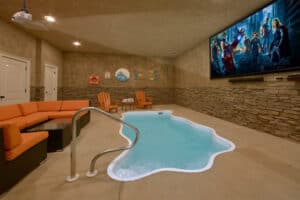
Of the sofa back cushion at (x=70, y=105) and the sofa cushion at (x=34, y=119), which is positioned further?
the sofa back cushion at (x=70, y=105)

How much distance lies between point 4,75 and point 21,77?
23.7 inches

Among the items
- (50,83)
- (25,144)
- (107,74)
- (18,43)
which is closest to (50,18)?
(18,43)

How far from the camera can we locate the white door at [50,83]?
6023 millimetres

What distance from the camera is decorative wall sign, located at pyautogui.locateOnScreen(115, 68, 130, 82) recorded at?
8086 millimetres

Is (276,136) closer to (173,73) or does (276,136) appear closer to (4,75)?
(173,73)

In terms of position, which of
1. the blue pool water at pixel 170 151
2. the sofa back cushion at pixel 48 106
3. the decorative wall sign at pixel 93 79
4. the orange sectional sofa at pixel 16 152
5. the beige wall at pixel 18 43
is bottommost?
the blue pool water at pixel 170 151

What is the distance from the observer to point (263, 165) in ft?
6.62

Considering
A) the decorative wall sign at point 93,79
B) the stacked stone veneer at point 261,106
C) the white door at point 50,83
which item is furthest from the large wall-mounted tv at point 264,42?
the white door at point 50,83

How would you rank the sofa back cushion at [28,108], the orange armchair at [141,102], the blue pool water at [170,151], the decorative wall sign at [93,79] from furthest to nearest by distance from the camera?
the decorative wall sign at [93,79], the orange armchair at [141,102], the sofa back cushion at [28,108], the blue pool water at [170,151]

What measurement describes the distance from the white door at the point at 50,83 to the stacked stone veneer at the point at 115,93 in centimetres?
92

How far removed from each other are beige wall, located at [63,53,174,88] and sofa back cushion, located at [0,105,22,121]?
14.4ft

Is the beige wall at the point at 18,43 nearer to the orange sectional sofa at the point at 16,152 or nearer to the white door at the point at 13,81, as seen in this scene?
the white door at the point at 13,81

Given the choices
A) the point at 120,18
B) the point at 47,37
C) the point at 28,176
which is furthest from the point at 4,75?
the point at 28,176

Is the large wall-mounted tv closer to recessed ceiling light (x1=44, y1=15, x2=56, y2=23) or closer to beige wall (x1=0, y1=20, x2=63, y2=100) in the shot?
recessed ceiling light (x1=44, y1=15, x2=56, y2=23)
